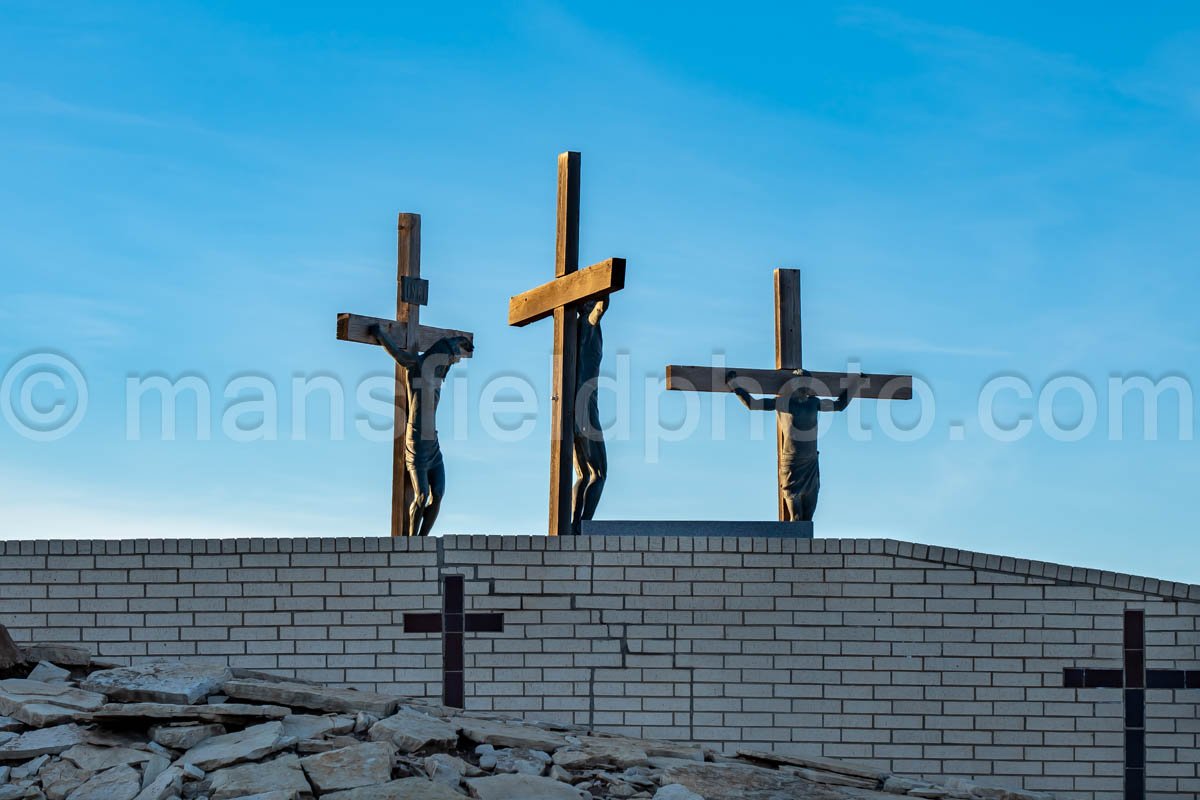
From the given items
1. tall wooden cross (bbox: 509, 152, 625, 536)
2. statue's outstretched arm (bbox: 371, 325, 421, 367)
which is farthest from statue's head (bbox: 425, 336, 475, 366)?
tall wooden cross (bbox: 509, 152, 625, 536)

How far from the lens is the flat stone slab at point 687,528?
10.1m

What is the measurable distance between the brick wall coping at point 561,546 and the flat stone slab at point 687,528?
215 mm

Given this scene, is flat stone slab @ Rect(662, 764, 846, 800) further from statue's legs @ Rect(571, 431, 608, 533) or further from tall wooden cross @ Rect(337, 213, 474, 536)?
tall wooden cross @ Rect(337, 213, 474, 536)

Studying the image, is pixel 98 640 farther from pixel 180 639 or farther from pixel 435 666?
pixel 435 666

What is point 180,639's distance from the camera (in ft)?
32.0

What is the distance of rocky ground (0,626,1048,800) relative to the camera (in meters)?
7.50

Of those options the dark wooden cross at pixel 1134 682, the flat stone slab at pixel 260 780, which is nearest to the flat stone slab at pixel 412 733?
the flat stone slab at pixel 260 780

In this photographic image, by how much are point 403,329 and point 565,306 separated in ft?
4.80

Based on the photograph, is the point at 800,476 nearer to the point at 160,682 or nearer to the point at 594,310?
the point at 594,310

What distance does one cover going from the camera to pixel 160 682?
8.56 meters

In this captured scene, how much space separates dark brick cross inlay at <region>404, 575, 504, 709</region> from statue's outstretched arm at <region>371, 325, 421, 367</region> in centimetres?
205

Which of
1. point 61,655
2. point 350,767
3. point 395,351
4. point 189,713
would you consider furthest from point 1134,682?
point 61,655

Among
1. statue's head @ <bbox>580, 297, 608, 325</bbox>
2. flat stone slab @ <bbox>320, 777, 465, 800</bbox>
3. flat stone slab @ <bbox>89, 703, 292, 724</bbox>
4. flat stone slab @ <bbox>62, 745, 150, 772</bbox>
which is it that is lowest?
flat stone slab @ <bbox>320, 777, 465, 800</bbox>

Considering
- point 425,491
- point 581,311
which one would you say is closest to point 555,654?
point 425,491
